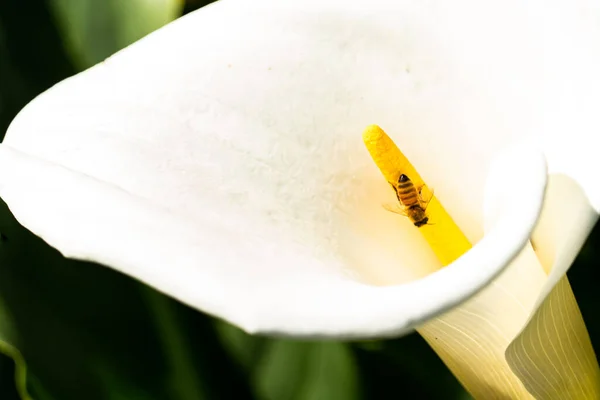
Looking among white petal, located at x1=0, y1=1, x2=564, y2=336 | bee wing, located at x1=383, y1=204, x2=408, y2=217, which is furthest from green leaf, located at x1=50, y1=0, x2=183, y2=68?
bee wing, located at x1=383, y1=204, x2=408, y2=217

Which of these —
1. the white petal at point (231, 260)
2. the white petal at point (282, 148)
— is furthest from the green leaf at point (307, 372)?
the white petal at point (231, 260)

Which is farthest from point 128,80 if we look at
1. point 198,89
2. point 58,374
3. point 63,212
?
point 58,374

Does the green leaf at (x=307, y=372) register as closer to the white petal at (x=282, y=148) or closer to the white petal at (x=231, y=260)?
the white petal at (x=282, y=148)

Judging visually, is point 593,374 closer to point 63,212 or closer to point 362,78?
point 362,78

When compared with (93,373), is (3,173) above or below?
above

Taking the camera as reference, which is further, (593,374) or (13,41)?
(13,41)

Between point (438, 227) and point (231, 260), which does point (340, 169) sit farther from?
point (231, 260)

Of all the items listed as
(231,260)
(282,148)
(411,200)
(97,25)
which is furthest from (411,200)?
(97,25)
